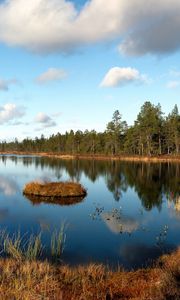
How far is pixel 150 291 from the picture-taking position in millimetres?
9984

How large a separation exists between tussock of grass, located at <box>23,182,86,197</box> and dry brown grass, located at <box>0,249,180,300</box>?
22.0 m

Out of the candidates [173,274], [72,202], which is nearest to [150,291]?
[173,274]

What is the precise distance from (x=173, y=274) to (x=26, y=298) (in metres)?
6.14

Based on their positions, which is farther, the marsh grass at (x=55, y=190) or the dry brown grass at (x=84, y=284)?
the marsh grass at (x=55, y=190)

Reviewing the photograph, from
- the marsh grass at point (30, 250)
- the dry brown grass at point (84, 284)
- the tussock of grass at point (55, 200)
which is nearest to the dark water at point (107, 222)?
the tussock of grass at point (55, 200)

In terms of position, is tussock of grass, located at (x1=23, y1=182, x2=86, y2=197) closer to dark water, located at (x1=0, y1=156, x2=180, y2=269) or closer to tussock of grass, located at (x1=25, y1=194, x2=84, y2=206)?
tussock of grass, located at (x1=25, y1=194, x2=84, y2=206)

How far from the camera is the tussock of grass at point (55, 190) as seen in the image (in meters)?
35.5

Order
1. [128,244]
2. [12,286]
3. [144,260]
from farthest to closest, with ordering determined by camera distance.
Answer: [128,244] < [144,260] < [12,286]

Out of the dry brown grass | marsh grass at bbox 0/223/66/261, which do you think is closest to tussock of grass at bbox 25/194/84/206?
marsh grass at bbox 0/223/66/261

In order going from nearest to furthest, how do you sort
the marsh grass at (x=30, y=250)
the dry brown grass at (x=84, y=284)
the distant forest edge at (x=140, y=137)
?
the dry brown grass at (x=84, y=284) < the marsh grass at (x=30, y=250) < the distant forest edge at (x=140, y=137)

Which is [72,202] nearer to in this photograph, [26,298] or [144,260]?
[144,260]

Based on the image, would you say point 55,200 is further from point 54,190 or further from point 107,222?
point 107,222

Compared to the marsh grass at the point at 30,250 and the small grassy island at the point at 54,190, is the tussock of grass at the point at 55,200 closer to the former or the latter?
the small grassy island at the point at 54,190

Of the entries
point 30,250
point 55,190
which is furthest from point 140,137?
point 30,250
